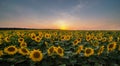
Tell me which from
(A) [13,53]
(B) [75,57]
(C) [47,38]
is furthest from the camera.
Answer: (C) [47,38]

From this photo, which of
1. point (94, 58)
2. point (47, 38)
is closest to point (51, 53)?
point (94, 58)

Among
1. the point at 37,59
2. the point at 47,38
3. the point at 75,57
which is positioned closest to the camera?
the point at 37,59

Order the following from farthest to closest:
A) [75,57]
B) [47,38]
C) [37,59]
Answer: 1. [47,38]
2. [75,57]
3. [37,59]

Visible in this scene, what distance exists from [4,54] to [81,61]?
6.46 ft

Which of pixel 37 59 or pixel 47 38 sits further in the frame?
pixel 47 38

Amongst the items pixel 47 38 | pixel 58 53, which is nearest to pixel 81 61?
pixel 58 53

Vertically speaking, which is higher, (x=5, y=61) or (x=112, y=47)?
(x=112, y=47)

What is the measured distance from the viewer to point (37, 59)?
4.82m

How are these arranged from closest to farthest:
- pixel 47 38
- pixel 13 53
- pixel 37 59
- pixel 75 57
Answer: pixel 37 59 < pixel 75 57 < pixel 13 53 < pixel 47 38

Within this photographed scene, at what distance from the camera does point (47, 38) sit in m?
9.54

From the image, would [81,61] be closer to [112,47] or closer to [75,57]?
[75,57]

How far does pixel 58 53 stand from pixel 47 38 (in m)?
4.54

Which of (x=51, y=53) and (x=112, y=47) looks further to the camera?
(x=112, y=47)

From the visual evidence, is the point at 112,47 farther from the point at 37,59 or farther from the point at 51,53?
the point at 37,59
